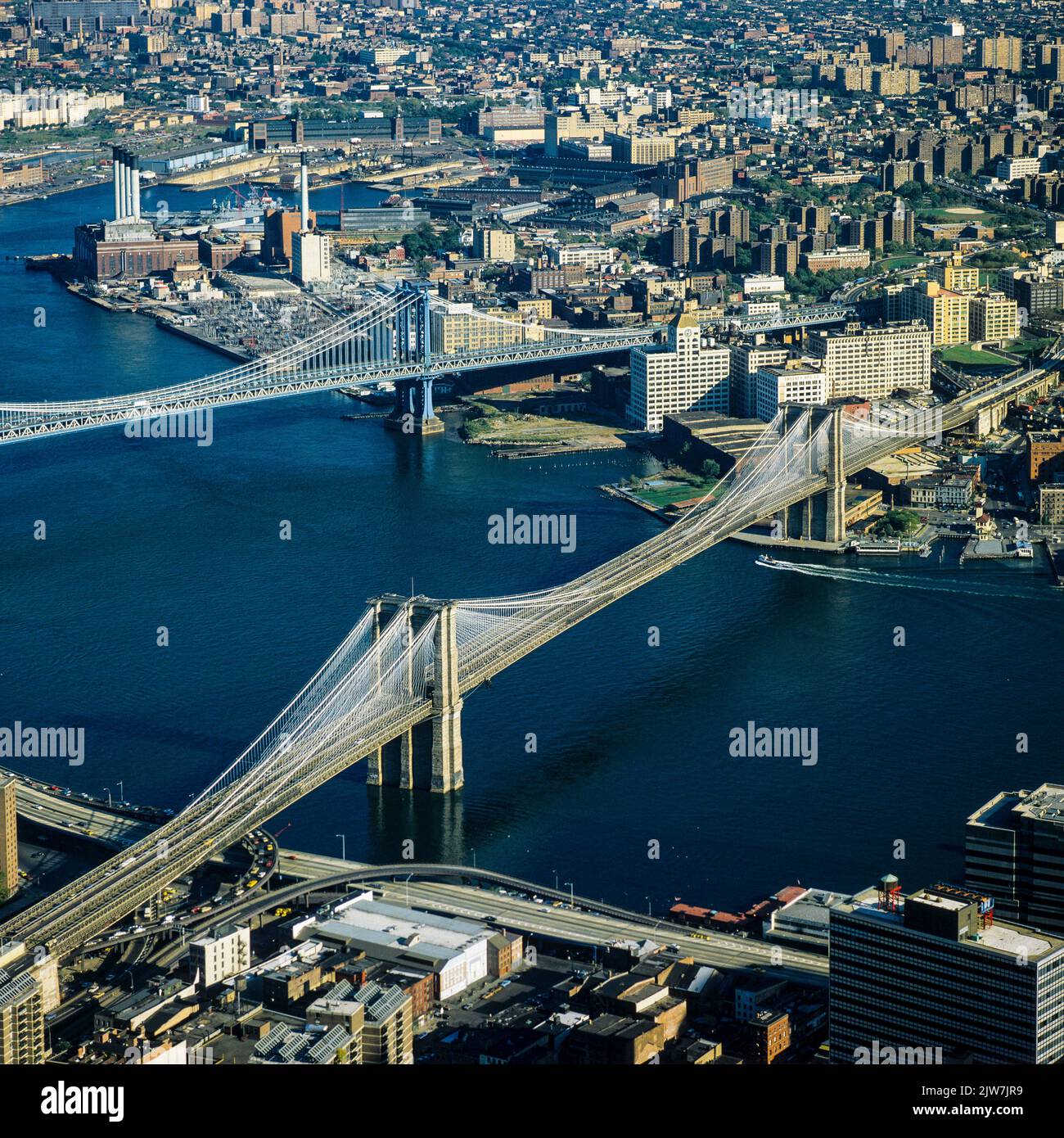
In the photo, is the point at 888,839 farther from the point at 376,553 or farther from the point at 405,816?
the point at 376,553

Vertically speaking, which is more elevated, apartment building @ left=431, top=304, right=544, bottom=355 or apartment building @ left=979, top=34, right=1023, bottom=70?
apartment building @ left=979, top=34, right=1023, bottom=70

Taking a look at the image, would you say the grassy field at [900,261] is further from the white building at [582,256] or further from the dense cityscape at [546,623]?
the white building at [582,256]

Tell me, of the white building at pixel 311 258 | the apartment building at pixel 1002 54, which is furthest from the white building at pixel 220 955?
the apartment building at pixel 1002 54

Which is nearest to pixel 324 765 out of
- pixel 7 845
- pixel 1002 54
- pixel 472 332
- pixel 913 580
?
pixel 7 845

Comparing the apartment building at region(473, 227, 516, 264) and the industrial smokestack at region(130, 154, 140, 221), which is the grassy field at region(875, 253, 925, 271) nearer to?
the apartment building at region(473, 227, 516, 264)

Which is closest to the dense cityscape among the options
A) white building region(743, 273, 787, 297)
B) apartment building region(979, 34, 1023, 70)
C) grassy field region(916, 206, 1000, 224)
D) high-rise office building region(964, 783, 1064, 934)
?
high-rise office building region(964, 783, 1064, 934)

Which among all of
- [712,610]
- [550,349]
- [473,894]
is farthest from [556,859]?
[550,349]

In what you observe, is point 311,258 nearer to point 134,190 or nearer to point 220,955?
point 134,190
